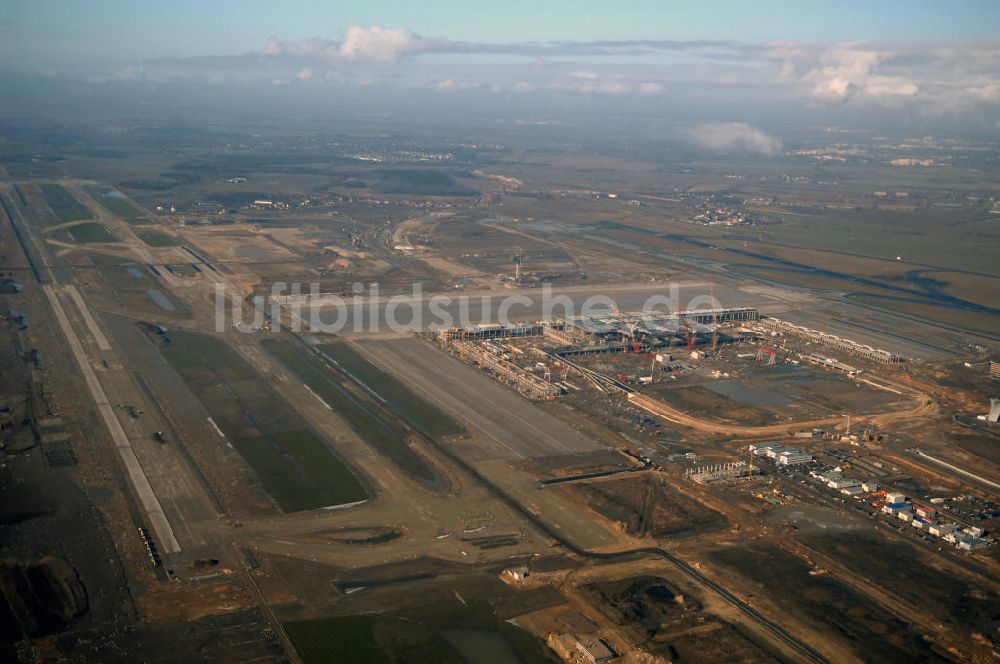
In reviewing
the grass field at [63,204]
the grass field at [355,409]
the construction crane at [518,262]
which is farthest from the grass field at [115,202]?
the grass field at [355,409]

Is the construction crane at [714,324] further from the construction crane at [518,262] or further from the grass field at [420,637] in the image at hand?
the grass field at [420,637]

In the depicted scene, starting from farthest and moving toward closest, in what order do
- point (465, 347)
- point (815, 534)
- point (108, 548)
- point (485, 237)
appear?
point (485, 237), point (465, 347), point (815, 534), point (108, 548)

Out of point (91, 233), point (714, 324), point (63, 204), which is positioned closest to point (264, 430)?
point (714, 324)

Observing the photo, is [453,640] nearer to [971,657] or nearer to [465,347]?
[971,657]

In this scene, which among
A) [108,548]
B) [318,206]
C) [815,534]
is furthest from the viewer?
[318,206]

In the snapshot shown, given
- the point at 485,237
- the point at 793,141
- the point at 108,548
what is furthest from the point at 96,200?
the point at 793,141

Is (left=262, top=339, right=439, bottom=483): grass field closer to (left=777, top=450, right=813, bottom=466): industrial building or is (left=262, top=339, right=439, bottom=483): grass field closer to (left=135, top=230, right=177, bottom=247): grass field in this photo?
(left=777, top=450, right=813, bottom=466): industrial building
